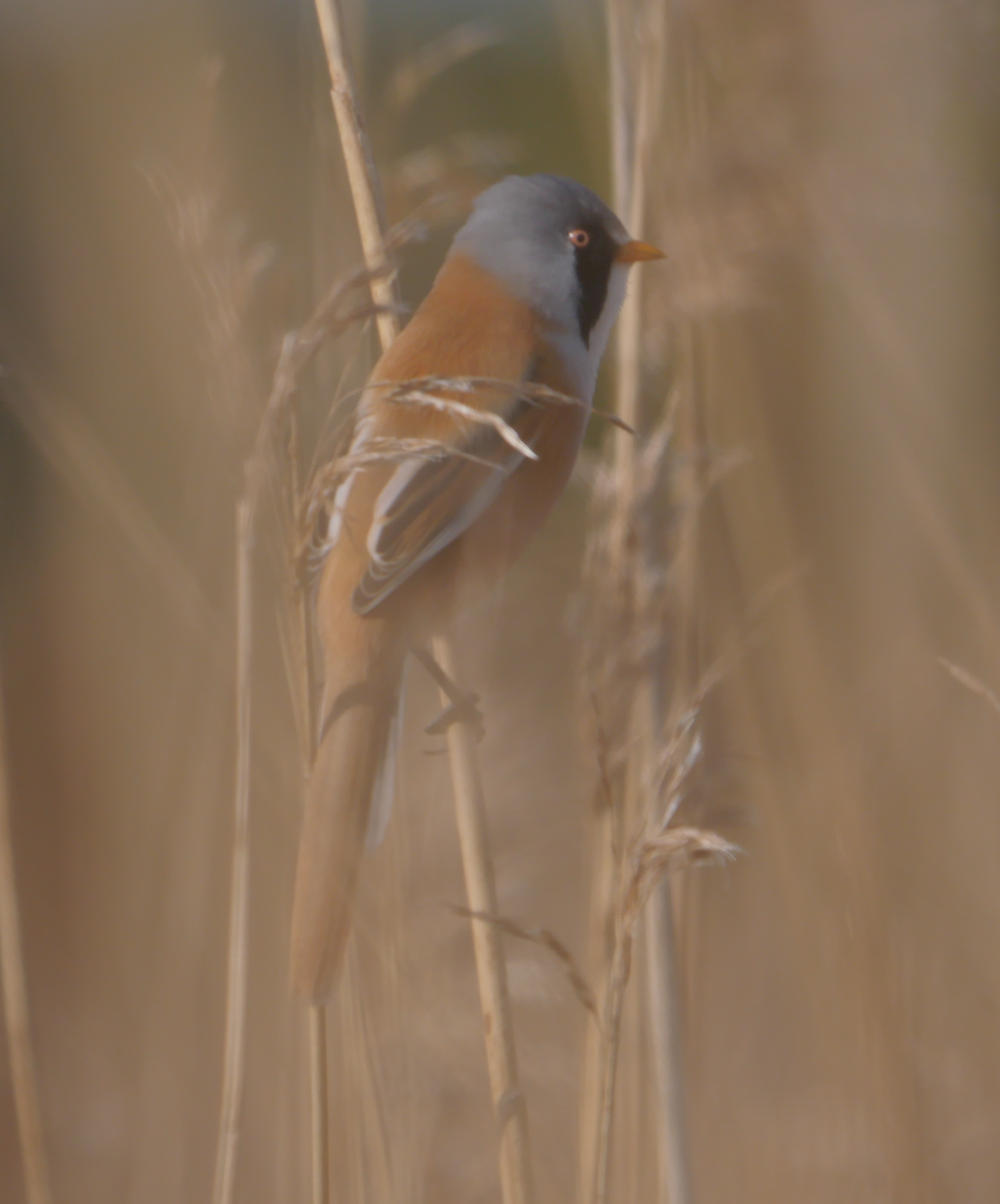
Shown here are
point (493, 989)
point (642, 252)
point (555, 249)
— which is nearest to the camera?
point (493, 989)

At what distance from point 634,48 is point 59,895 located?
3.03 m

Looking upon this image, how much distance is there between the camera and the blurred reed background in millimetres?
1354

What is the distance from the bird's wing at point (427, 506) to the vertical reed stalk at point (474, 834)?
8.6 inches

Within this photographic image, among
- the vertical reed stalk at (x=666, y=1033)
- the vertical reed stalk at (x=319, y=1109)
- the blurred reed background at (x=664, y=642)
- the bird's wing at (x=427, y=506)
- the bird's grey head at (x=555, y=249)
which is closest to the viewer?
the vertical reed stalk at (x=319, y=1109)

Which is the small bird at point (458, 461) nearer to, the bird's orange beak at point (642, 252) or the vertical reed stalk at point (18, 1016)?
the bird's orange beak at point (642, 252)

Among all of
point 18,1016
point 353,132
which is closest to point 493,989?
point 18,1016

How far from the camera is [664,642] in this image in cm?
126

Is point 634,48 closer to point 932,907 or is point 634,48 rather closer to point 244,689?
point 244,689

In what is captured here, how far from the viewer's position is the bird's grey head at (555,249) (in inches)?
69.4

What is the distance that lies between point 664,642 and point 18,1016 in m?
0.81

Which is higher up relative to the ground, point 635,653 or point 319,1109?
point 635,653

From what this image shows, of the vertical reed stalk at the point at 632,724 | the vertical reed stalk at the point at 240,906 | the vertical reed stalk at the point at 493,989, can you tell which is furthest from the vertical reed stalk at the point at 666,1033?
the vertical reed stalk at the point at 240,906

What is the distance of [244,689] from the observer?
1.08m

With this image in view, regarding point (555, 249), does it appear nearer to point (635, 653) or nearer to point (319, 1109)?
point (635, 653)
